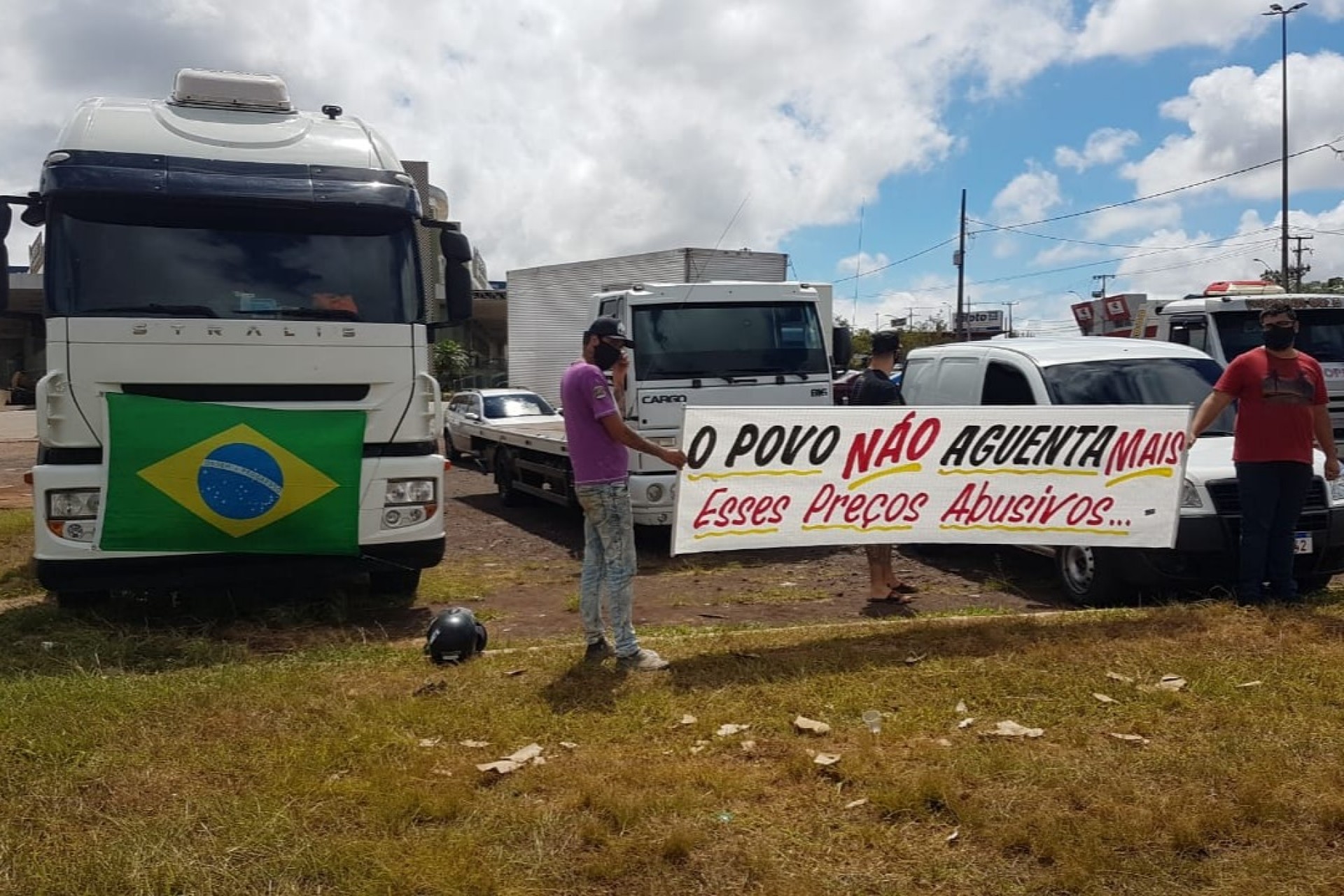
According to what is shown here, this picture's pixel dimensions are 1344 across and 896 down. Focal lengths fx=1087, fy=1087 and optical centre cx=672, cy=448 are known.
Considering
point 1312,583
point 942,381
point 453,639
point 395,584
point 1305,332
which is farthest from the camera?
point 1305,332

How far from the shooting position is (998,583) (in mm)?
8453

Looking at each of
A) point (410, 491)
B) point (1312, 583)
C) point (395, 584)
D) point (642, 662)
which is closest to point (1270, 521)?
point (1312, 583)

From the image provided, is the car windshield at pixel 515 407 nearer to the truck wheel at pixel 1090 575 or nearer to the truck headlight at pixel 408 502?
the truck headlight at pixel 408 502

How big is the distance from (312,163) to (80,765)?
4.15 m

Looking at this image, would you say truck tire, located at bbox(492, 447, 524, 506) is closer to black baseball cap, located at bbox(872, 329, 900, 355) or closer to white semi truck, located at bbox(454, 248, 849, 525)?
white semi truck, located at bbox(454, 248, 849, 525)

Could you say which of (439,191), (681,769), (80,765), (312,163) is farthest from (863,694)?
(439,191)

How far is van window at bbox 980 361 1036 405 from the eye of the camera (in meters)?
8.54

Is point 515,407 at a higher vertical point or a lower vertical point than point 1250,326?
lower

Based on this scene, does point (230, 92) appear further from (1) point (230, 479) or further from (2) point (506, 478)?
(2) point (506, 478)

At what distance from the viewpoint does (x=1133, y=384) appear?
8375 mm

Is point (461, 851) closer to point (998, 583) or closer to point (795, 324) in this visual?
point (998, 583)

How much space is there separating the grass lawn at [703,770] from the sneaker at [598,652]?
18cm

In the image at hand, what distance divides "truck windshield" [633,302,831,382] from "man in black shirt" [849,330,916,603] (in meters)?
2.48

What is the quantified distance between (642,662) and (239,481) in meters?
2.83
